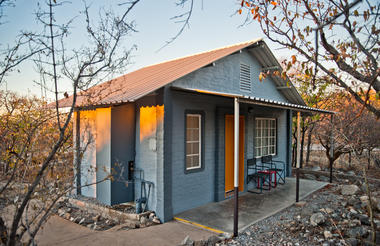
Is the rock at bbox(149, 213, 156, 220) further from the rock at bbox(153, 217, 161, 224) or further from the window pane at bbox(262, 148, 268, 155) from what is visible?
the window pane at bbox(262, 148, 268, 155)

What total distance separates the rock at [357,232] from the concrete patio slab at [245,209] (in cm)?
169

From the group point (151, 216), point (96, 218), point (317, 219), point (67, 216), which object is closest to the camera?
point (317, 219)

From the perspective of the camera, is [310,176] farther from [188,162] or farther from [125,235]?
[125,235]

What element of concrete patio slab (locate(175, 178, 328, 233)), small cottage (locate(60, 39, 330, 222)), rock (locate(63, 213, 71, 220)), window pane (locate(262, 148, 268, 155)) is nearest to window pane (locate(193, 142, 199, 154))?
small cottage (locate(60, 39, 330, 222))

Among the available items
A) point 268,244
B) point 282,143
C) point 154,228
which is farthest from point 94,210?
point 282,143

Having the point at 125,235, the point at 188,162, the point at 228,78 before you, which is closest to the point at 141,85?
the point at 188,162

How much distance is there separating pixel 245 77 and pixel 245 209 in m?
4.22

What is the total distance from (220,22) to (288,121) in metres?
8.83

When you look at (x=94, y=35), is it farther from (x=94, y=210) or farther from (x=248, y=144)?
(x=248, y=144)

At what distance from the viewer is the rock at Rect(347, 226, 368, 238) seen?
179 inches

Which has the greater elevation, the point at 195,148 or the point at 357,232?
the point at 195,148

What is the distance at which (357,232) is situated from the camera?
15.1 ft

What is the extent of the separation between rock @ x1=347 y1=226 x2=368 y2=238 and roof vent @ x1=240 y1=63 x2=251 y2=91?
16.3ft

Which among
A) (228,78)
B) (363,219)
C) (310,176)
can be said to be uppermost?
(228,78)
